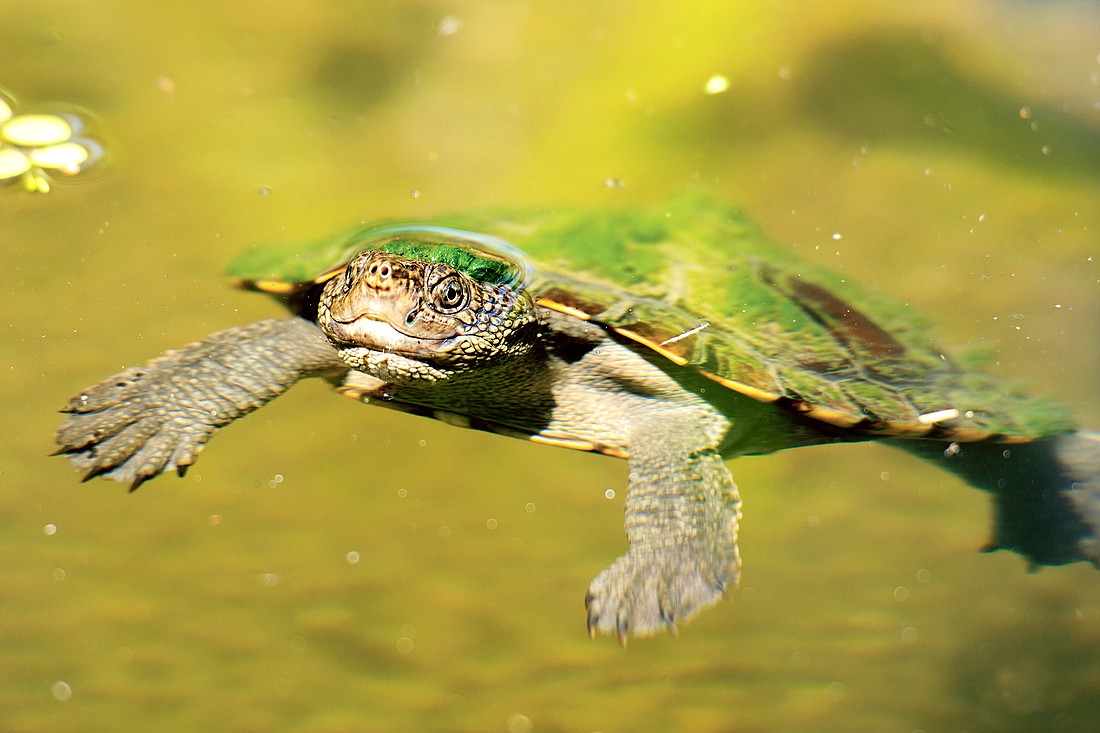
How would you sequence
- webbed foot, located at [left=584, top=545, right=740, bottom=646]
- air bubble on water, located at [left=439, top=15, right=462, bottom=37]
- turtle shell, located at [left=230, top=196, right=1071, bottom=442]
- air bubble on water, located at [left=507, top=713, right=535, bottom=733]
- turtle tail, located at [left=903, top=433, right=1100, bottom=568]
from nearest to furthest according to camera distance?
webbed foot, located at [left=584, top=545, right=740, bottom=646] → air bubble on water, located at [left=507, top=713, right=535, bottom=733] → turtle shell, located at [left=230, top=196, right=1071, bottom=442] → turtle tail, located at [left=903, top=433, right=1100, bottom=568] → air bubble on water, located at [left=439, top=15, right=462, bottom=37]

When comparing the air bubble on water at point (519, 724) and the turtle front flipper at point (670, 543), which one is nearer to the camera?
the turtle front flipper at point (670, 543)

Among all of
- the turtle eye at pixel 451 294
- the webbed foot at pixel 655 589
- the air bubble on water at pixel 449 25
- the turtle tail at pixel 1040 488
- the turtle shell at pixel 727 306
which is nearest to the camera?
the webbed foot at pixel 655 589

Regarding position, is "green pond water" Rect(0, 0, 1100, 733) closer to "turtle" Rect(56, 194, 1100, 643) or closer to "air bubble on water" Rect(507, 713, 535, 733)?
"air bubble on water" Rect(507, 713, 535, 733)

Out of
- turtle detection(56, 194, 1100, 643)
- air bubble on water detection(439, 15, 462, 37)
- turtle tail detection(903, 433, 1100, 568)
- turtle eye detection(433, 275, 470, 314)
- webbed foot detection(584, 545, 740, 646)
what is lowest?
→ turtle tail detection(903, 433, 1100, 568)

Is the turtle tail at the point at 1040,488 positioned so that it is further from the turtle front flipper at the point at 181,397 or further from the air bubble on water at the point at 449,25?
the air bubble on water at the point at 449,25

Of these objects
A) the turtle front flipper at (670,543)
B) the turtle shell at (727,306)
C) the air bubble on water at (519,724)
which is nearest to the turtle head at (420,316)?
the turtle shell at (727,306)

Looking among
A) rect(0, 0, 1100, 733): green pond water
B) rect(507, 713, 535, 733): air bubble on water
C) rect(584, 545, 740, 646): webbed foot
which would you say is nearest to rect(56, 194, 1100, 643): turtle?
rect(584, 545, 740, 646): webbed foot

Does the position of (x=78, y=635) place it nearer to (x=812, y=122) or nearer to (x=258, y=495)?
(x=258, y=495)

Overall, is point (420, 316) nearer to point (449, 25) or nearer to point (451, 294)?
point (451, 294)
